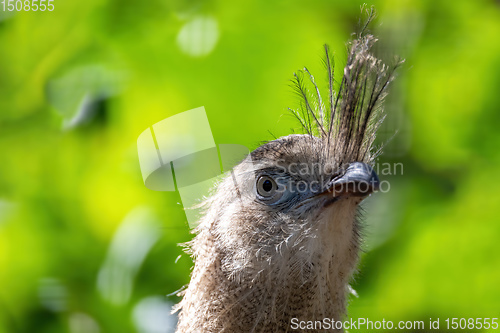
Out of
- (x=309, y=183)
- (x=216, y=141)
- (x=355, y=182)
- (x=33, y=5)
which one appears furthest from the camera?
(x=33, y=5)

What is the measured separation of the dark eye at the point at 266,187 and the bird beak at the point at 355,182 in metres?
0.15

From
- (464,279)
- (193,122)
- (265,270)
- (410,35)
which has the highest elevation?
(410,35)

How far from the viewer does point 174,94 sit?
185 cm

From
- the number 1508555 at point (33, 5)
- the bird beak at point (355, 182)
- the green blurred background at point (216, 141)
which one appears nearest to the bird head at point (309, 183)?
the bird beak at point (355, 182)

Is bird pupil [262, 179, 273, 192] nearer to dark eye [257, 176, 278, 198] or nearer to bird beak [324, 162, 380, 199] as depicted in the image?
dark eye [257, 176, 278, 198]

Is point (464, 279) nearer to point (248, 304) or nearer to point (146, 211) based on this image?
point (248, 304)

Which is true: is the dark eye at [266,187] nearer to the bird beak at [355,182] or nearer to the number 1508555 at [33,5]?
the bird beak at [355,182]

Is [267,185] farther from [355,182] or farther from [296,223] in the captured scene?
[355,182]

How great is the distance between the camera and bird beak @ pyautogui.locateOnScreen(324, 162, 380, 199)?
122 cm

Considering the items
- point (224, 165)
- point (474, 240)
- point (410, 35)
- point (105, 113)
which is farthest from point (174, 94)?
point (474, 240)

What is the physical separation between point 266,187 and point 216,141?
0.40m

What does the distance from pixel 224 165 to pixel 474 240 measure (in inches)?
34.3

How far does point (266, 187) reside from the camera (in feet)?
4.63

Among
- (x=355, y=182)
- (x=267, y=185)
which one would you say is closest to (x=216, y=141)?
(x=267, y=185)
